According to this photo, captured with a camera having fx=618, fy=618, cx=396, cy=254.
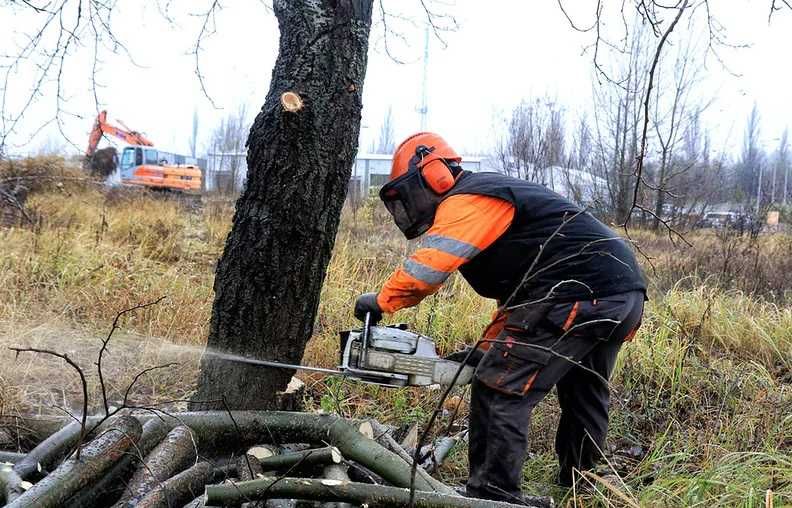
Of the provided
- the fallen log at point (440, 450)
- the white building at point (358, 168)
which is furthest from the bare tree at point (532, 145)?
the fallen log at point (440, 450)

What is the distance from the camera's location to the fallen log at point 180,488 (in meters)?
2.02

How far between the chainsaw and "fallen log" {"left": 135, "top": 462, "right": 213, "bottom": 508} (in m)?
0.49

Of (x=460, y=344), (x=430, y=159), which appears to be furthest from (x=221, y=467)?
(x=460, y=344)

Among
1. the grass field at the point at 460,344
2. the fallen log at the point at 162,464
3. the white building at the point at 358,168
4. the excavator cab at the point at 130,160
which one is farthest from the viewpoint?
the excavator cab at the point at 130,160

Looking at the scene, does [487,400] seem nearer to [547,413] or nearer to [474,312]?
[547,413]

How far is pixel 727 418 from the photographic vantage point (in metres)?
3.64

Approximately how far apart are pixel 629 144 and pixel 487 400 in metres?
15.6

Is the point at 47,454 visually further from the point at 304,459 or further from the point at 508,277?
the point at 508,277

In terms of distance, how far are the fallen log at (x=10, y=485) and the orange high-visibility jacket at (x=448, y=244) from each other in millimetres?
1438

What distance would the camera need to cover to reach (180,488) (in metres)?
2.14

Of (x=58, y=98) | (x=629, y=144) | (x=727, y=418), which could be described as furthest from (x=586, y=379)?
(x=629, y=144)

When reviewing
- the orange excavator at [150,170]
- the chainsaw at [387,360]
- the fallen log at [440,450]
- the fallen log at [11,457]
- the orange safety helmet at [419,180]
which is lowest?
the fallen log at [440,450]

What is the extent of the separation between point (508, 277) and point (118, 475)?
177 cm

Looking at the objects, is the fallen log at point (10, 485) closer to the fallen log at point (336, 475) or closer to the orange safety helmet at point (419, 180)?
the fallen log at point (336, 475)
